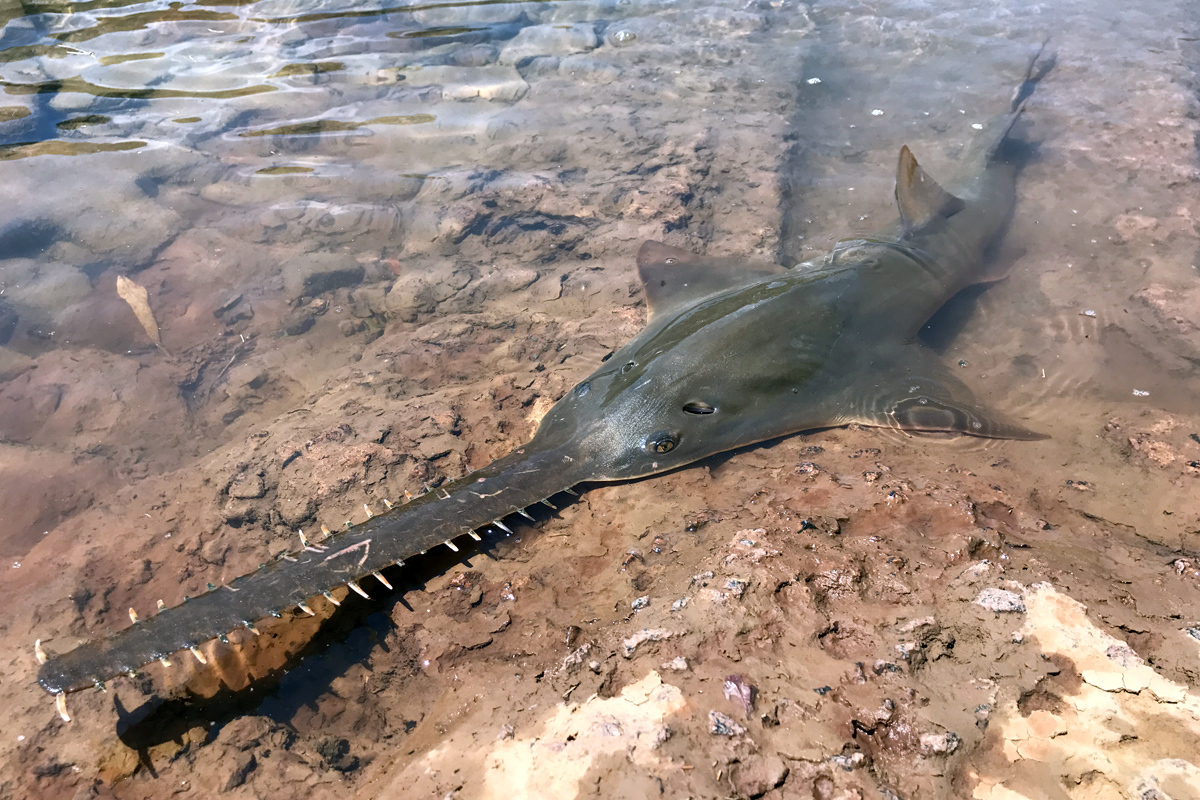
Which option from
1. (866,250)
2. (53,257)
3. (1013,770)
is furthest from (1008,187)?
(53,257)

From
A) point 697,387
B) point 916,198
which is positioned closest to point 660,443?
point 697,387

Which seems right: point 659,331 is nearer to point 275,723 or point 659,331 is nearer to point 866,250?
point 866,250

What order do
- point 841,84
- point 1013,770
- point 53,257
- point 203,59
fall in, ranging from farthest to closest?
1. point 203,59
2. point 841,84
3. point 53,257
4. point 1013,770

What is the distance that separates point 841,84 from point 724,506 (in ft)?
27.9

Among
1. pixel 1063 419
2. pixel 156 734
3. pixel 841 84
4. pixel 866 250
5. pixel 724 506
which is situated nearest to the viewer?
pixel 156 734

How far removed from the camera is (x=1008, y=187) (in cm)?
770

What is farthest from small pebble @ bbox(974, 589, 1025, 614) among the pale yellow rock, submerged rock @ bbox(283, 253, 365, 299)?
submerged rock @ bbox(283, 253, 365, 299)

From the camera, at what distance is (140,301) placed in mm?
6824

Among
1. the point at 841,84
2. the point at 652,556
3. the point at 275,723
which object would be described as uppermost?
the point at 841,84

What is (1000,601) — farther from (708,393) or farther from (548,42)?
(548,42)

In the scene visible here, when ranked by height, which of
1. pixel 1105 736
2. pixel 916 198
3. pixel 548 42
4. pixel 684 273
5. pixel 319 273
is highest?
pixel 548 42

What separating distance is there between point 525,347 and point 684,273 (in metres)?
1.77

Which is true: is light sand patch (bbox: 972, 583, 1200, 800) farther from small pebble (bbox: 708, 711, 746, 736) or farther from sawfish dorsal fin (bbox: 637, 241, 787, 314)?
sawfish dorsal fin (bbox: 637, 241, 787, 314)

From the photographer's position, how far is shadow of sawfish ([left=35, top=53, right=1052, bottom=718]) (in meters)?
3.27
